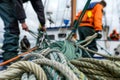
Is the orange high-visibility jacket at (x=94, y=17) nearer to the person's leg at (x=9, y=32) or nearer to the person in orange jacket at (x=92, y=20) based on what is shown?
the person in orange jacket at (x=92, y=20)

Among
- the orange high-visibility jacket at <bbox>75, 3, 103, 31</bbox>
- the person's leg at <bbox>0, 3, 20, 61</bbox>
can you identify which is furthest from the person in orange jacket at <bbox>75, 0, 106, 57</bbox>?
the person's leg at <bbox>0, 3, 20, 61</bbox>

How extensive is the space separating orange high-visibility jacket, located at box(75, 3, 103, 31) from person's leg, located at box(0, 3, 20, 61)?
1.97 metres

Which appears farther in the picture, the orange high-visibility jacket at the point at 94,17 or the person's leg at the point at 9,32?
the orange high-visibility jacket at the point at 94,17

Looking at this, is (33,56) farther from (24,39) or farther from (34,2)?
(24,39)

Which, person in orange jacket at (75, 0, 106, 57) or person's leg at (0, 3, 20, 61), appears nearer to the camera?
person's leg at (0, 3, 20, 61)

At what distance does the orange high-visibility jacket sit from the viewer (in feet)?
14.0

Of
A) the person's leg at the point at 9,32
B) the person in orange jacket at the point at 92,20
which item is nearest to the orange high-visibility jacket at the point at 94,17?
the person in orange jacket at the point at 92,20

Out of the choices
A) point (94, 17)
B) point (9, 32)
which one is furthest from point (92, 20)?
point (9, 32)

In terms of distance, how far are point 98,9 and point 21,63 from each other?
11.7 feet

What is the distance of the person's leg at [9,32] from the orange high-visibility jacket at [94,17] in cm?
197

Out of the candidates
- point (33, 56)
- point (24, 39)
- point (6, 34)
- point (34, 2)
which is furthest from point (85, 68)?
point (24, 39)

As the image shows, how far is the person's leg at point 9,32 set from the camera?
2402 millimetres

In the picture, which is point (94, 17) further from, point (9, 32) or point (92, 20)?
point (9, 32)

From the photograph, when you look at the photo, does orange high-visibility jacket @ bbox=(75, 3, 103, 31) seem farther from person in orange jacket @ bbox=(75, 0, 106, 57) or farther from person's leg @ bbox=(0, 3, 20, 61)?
person's leg @ bbox=(0, 3, 20, 61)
